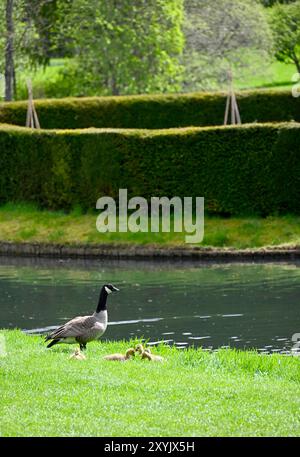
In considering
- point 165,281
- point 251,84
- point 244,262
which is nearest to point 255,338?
point 165,281

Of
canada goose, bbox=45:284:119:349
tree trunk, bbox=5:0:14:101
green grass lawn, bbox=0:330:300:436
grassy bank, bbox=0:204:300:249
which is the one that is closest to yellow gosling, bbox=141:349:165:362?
green grass lawn, bbox=0:330:300:436

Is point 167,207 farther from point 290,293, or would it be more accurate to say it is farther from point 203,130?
point 290,293

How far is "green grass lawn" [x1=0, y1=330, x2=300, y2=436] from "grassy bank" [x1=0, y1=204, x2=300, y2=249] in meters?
12.8

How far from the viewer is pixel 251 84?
62.7 metres

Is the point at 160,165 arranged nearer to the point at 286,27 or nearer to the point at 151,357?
the point at 151,357

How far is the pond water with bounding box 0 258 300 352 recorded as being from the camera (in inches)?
A: 768

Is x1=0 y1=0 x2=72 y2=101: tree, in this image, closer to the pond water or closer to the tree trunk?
the tree trunk

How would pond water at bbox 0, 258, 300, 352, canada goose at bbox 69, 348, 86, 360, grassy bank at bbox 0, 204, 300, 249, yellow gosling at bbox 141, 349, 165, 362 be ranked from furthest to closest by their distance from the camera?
grassy bank at bbox 0, 204, 300, 249 < pond water at bbox 0, 258, 300, 352 < yellow gosling at bbox 141, 349, 165, 362 < canada goose at bbox 69, 348, 86, 360

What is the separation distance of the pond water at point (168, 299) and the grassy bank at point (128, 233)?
96 centimetres

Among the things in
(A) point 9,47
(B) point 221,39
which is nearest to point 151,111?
(A) point 9,47

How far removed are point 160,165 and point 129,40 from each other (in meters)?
13.7

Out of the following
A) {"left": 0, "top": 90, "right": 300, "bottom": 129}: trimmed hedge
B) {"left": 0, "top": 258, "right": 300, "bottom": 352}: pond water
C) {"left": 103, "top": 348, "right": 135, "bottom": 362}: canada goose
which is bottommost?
{"left": 0, "top": 258, "right": 300, "bottom": 352}: pond water

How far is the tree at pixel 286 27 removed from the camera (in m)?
59.0
